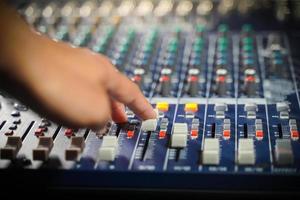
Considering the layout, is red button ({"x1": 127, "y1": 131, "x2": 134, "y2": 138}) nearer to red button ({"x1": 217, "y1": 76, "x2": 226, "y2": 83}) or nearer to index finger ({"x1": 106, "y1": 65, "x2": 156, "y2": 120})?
index finger ({"x1": 106, "y1": 65, "x2": 156, "y2": 120})

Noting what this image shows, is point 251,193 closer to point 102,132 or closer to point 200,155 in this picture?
point 200,155

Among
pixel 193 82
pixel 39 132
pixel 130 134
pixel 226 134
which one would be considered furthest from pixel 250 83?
pixel 39 132

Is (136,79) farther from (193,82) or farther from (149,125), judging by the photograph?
(149,125)

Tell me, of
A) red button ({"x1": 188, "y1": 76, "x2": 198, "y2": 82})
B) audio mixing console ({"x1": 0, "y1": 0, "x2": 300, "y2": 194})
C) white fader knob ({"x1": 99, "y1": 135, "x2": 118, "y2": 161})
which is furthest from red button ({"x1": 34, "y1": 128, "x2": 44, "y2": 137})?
red button ({"x1": 188, "y1": 76, "x2": 198, "y2": 82})

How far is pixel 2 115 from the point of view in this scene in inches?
48.0

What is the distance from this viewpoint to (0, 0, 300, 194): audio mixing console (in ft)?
3.22

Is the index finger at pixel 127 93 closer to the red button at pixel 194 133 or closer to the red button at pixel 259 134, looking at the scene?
the red button at pixel 194 133

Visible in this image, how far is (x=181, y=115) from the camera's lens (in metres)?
1.17

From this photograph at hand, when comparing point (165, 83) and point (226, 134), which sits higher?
point (165, 83)

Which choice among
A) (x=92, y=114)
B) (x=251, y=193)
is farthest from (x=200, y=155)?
(x=92, y=114)

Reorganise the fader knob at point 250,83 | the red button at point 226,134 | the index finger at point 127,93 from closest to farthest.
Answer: the index finger at point 127,93 < the red button at point 226,134 < the fader knob at point 250,83

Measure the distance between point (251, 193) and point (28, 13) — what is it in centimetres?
111

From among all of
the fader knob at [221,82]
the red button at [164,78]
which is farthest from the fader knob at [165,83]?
the fader knob at [221,82]

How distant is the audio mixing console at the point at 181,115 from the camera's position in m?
0.98
